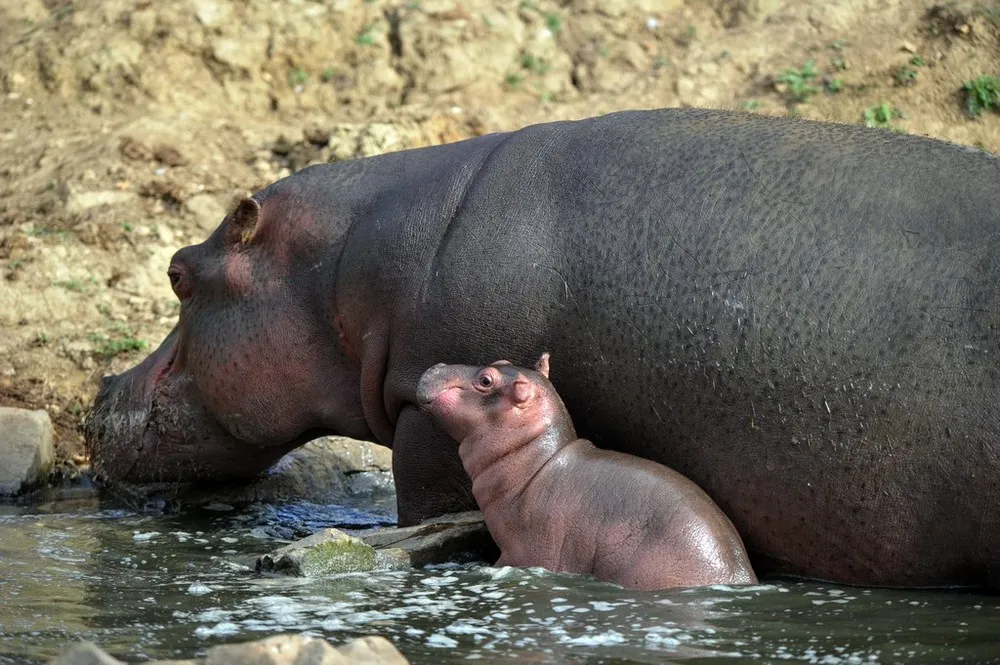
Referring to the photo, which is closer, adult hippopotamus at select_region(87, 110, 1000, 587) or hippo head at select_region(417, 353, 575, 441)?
adult hippopotamus at select_region(87, 110, 1000, 587)

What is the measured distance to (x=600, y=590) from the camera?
454 cm

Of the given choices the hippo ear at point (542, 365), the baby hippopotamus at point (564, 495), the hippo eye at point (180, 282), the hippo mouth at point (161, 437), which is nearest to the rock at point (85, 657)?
the baby hippopotamus at point (564, 495)

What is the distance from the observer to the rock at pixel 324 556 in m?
4.93

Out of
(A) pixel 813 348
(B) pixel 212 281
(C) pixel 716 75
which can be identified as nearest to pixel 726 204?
(A) pixel 813 348

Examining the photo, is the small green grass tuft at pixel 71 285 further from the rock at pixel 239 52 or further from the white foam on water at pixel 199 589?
the white foam on water at pixel 199 589

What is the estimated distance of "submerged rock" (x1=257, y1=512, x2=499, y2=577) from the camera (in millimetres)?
4941

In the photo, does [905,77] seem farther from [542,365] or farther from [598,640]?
[598,640]

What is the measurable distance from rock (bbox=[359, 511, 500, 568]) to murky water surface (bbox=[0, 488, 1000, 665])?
0.10m

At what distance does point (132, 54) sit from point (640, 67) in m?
3.58

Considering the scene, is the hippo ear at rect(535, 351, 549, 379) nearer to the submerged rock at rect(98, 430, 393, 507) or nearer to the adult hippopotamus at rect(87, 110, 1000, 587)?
the adult hippopotamus at rect(87, 110, 1000, 587)

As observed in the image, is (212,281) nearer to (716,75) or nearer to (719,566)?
(719,566)

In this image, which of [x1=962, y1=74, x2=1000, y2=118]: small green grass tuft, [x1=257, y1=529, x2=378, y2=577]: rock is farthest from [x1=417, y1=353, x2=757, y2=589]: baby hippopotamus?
[x1=962, y1=74, x2=1000, y2=118]: small green grass tuft

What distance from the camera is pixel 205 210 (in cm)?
919

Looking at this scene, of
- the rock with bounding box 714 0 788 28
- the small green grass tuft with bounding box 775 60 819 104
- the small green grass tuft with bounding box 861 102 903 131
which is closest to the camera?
the small green grass tuft with bounding box 861 102 903 131
